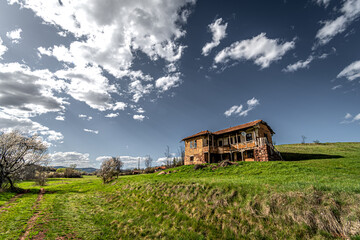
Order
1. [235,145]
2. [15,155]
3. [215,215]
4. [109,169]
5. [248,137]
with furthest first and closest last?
[109,169] → [235,145] → [248,137] → [15,155] → [215,215]

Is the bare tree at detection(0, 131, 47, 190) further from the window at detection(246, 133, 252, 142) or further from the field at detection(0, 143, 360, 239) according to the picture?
the window at detection(246, 133, 252, 142)

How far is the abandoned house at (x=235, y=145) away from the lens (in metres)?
26.3

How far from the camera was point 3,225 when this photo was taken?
10.9 metres

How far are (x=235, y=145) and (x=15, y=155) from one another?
37635mm

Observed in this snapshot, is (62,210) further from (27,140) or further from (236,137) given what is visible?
(236,137)

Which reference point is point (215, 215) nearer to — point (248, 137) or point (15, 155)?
point (248, 137)

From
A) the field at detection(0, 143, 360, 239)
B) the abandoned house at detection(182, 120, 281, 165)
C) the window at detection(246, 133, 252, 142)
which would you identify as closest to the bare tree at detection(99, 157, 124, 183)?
the field at detection(0, 143, 360, 239)

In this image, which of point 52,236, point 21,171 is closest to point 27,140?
point 21,171

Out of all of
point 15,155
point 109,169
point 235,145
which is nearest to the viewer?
point 15,155

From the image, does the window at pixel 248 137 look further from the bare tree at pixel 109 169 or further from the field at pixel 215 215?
the bare tree at pixel 109 169

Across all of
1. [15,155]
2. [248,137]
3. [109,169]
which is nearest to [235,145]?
[248,137]

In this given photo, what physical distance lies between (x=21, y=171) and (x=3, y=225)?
66.9 ft

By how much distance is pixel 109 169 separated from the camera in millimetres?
30625

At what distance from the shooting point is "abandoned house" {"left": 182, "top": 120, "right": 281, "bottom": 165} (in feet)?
86.4
